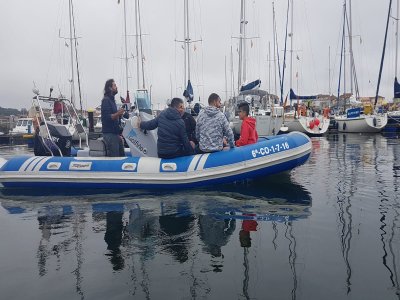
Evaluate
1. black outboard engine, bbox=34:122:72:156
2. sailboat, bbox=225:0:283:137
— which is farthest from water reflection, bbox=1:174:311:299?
sailboat, bbox=225:0:283:137

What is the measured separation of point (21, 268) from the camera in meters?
3.58

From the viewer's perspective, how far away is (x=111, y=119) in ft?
24.1

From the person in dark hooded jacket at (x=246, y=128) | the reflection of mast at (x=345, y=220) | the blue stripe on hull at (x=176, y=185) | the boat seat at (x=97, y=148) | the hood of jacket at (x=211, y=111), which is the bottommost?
the reflection of mast at (x=345, y=220)

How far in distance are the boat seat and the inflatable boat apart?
0.33 meters

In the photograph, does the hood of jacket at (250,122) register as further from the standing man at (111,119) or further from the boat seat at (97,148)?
the boat seat at (97,148)

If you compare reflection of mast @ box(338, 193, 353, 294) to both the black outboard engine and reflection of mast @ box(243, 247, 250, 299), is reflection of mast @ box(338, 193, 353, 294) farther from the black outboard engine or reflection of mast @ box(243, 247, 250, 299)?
the black outboard engine

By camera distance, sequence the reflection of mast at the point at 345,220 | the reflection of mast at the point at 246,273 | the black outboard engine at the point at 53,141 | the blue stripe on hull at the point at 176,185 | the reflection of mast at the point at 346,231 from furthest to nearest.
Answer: the black outboard engine at the point at 53,141, the blue stripe on hull at the point at 176,185, the reflection of mast at the point at 345,220, the reflection of mast at the point at 346,231, the reflection of mast at the point at 246,273

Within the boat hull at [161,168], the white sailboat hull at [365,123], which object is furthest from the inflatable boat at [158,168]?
the white sailboat hull at [365,123]

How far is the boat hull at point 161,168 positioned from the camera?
6.77 metres

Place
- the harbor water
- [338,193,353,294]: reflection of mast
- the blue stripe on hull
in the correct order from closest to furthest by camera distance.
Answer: the harbor water → [338,193,353,294]: reflection of mast → the blue stripe on hull

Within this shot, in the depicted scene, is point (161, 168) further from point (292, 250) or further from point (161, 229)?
point (292, 250)

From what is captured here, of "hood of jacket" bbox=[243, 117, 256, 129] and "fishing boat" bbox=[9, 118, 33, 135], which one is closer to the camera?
"hood of jacket" bbox=[243, 117, 256, 129]

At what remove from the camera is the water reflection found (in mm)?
3499

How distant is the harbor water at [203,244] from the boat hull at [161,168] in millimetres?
227
